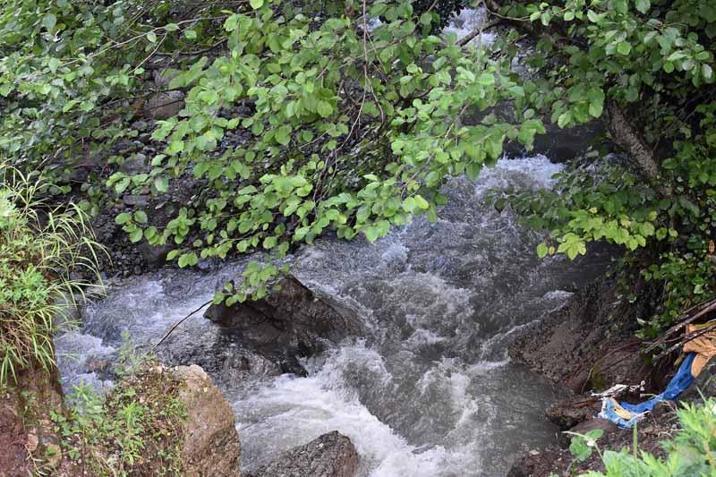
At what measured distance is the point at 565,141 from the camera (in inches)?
404

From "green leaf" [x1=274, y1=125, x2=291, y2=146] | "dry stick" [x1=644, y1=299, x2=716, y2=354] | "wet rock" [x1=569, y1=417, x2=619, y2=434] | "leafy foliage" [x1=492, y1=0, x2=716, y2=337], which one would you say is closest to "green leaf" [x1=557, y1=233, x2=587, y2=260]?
"leafy foliage" [x1=492, y1=0, x2=716, y2=337]

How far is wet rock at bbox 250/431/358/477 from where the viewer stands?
5.16 m

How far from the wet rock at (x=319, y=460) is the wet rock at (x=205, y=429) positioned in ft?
2.73

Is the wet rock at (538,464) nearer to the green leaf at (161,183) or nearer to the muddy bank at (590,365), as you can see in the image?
the muddy bank at (590,365)

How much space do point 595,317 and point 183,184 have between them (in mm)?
5757

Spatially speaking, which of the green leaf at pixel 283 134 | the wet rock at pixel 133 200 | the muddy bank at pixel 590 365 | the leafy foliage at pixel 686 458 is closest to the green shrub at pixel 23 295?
the green leaf at pixel 283 134

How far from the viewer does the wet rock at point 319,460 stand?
5163mm

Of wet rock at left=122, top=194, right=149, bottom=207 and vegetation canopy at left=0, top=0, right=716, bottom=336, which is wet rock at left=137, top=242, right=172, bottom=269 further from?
vegetation canopy at left=0, top=0, right=716, bottom=336

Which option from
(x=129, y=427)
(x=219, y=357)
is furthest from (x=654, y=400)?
(x=219, y=357)

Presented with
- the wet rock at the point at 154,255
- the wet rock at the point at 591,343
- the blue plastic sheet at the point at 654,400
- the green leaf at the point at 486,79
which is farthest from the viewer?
the wet rock at the point at 154,255

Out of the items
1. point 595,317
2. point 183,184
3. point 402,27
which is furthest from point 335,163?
point 183,184

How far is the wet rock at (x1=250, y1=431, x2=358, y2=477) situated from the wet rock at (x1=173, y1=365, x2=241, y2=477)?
2.73ft

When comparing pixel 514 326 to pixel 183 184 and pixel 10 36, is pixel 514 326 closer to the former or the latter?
pixel 183 184

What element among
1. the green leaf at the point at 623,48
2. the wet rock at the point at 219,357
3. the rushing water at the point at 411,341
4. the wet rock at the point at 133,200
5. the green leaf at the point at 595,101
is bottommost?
the rushing water at the point at 411,341
